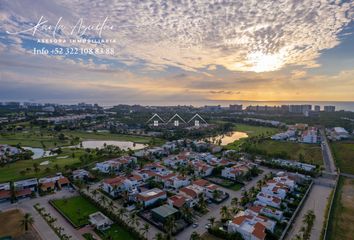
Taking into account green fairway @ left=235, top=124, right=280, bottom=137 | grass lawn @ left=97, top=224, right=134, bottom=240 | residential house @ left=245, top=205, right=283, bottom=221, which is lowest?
grass lawn @ left=97, top=224, right=134, bottom=240

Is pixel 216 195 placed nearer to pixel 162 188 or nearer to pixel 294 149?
pixel 162 188

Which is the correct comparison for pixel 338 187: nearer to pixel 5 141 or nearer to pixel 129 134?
pixel 129 134

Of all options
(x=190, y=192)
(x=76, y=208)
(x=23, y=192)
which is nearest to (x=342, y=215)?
(x=190, y=192)

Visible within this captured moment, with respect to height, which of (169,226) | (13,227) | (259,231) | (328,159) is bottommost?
(13,227)

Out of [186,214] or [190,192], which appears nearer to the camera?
[186,214]

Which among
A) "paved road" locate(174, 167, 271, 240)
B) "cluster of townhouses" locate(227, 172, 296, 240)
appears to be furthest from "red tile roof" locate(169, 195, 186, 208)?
"cluster of townhouses" locate(227, 172, 296, 240)

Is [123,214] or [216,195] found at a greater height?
[216,195]

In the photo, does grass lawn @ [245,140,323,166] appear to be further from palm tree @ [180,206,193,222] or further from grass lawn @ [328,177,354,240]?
palm tree @ [180,206,193,222]
